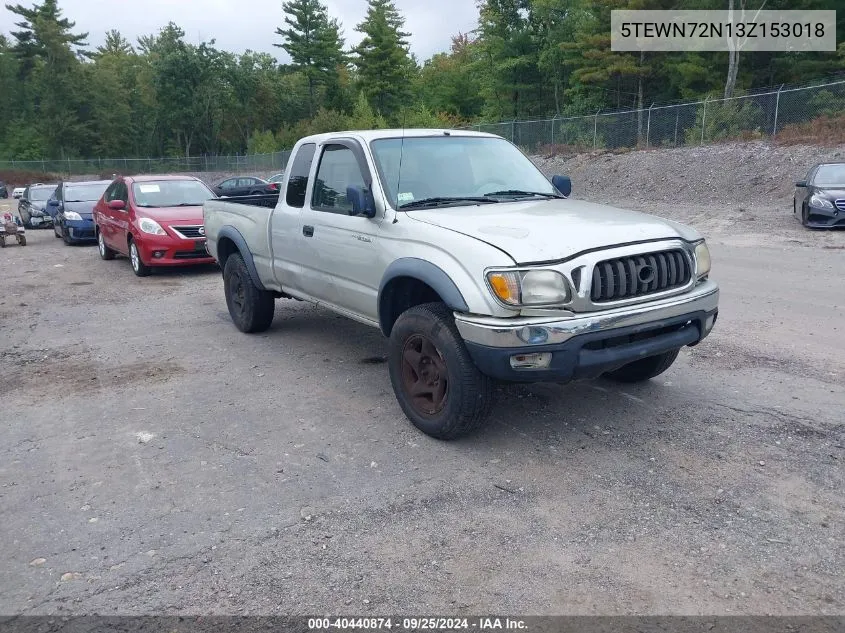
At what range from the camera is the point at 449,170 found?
562cm

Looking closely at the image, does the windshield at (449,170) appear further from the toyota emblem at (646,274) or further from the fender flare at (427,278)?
the toyota emblem at (646,274)

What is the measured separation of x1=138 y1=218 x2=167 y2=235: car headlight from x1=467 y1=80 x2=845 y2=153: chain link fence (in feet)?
66.3

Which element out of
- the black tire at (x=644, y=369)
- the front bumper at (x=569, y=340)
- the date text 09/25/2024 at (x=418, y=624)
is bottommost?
the date text 09/25/2024 at (x=418, y=624)

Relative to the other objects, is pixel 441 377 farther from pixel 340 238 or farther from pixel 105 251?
pixel 105 251

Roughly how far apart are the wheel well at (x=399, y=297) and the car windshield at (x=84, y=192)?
577 inches

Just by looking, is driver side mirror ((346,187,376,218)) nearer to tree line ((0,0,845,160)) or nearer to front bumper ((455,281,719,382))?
front bumper ((455,281,719,382))

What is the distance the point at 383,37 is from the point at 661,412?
Answer: 58.0 m

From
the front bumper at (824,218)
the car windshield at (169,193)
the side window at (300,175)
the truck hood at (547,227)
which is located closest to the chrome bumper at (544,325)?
the truck hood at (547,227)

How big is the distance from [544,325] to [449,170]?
199cm

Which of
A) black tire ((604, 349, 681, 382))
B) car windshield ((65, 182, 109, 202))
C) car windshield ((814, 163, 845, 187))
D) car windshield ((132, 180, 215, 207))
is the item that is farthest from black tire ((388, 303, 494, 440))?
car windshield ((65, 182, 109, 202))

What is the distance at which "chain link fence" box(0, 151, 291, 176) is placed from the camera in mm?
57006

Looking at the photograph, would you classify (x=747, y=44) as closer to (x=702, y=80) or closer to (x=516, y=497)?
(x=702, y=80)

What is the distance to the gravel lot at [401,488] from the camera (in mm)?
3199

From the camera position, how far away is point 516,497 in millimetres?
4000
